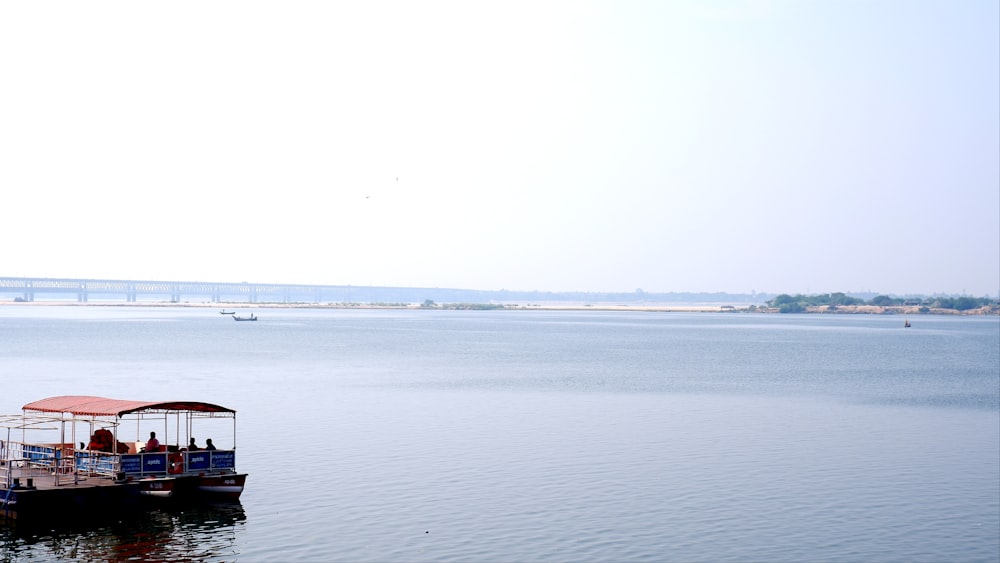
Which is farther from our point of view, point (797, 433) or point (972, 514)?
point (797, 433)

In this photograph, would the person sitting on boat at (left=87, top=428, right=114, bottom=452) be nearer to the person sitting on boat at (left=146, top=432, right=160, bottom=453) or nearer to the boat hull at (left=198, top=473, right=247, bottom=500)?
the person sitting on boat at (left=146, top=432, right=160, bottom=453)

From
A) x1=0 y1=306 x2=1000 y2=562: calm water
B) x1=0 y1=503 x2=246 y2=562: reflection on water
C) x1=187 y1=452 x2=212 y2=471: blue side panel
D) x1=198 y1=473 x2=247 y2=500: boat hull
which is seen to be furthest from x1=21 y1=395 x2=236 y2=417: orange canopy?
x1=0 y1=306 x2=1000 y2=562: calm water

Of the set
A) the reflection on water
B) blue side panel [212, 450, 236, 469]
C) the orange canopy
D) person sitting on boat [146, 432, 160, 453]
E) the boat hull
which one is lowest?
the reflection on water

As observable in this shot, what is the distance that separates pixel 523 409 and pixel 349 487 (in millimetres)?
24137

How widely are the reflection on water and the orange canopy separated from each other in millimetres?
3156

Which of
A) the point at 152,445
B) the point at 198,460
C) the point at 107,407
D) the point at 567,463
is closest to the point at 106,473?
the point at 152,445

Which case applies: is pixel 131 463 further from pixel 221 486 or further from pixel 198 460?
pixel 221 486

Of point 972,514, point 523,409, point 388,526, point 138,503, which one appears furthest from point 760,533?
point 523,409

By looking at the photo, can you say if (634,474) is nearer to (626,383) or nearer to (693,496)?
(693,496)

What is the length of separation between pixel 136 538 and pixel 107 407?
19.5ft

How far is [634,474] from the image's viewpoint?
39.7 m

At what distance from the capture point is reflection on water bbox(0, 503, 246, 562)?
27.5 metres

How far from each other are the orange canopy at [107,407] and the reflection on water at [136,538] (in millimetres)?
3156

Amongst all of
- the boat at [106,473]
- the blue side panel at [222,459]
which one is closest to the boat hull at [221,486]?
the boat at [106,473]
